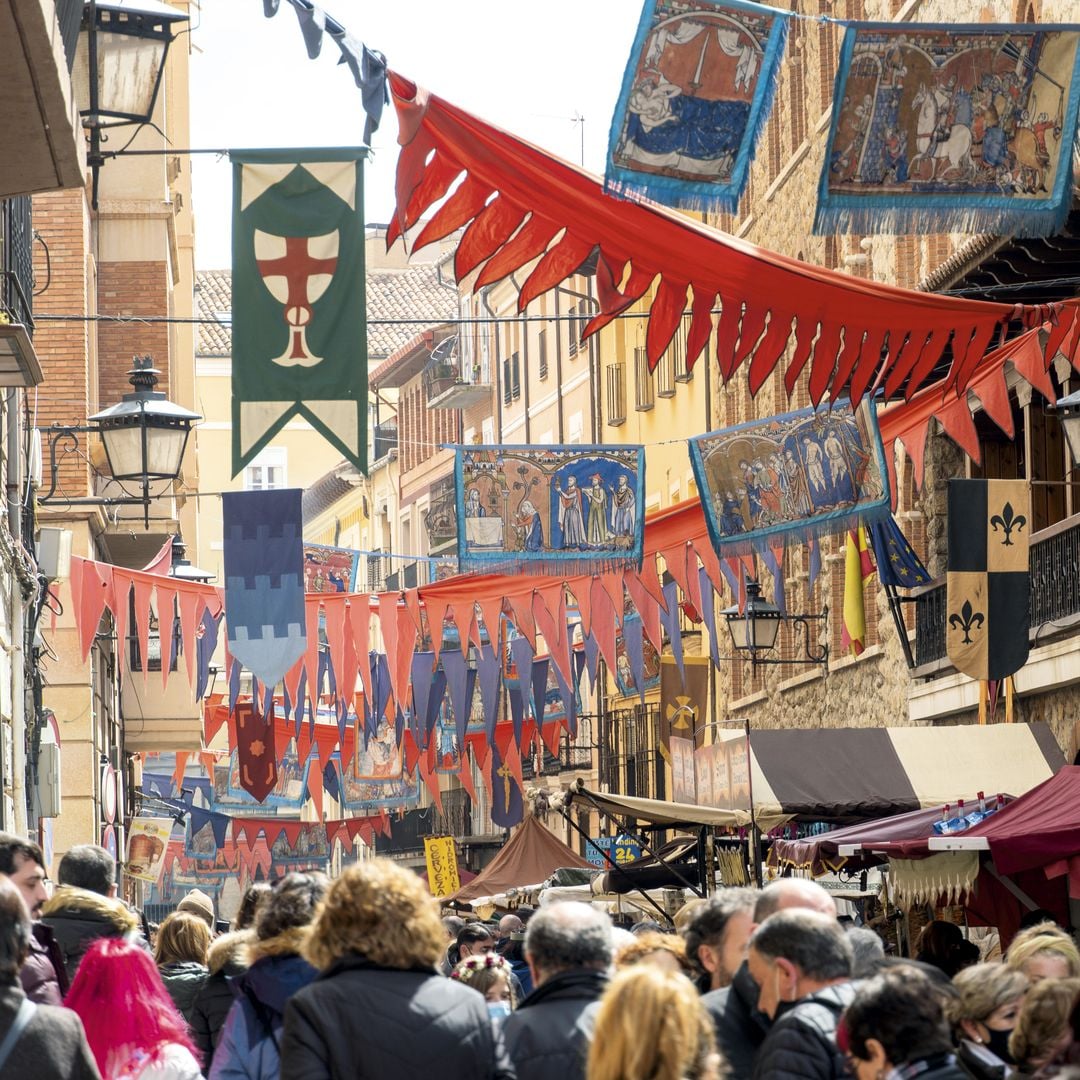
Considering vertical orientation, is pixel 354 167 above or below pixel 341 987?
above

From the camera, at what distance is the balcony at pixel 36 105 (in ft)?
28.1

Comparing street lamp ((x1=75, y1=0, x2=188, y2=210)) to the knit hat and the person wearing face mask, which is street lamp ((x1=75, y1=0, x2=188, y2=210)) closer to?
the knit hat

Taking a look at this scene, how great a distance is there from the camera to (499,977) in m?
12.0

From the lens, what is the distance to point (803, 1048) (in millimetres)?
6410

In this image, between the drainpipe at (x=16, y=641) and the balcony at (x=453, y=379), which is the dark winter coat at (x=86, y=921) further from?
the balcony at (x=453, y=379)

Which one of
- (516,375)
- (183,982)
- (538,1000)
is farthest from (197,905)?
(516,375)

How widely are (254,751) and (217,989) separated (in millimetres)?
29542

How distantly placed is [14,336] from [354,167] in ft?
6.07

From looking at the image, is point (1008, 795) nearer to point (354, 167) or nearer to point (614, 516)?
point (614, 516)

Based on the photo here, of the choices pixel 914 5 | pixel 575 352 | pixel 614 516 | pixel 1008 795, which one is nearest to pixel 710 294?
pixel 1008 795

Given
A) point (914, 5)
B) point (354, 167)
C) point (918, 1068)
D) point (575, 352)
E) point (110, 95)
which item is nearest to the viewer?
point (918, 1068)

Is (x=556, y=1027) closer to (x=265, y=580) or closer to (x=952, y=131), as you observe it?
(x=952, y=131)

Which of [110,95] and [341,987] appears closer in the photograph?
[341,987]

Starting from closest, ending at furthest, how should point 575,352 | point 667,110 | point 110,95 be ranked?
1. point 667,110
2. point 110,95
3. point 575,352
